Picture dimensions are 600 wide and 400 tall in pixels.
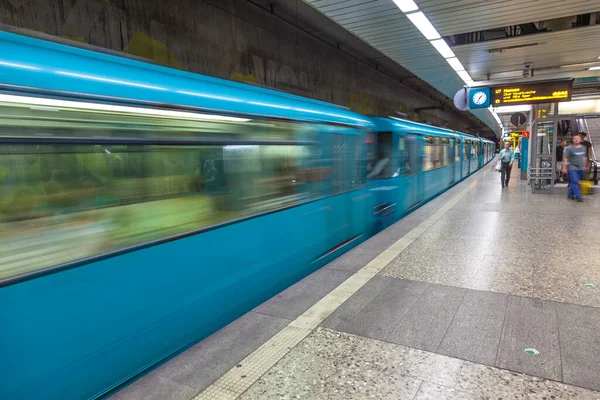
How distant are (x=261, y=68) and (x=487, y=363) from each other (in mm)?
8386

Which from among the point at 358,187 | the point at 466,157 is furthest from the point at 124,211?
the point at 466,157

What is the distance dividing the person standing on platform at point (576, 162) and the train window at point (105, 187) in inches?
379

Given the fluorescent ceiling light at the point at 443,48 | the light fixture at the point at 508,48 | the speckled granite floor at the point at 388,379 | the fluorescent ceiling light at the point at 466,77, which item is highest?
the fluorescent ceiling light at the point at 443,48

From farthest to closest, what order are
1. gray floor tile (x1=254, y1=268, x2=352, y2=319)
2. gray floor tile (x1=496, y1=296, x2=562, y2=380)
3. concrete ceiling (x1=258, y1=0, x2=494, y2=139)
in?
concrete ceiling (x1=258, y1=0, x2=494, y2=139) < gray floor tile (x1=254, y1=268, x2=352, y2=319) < gray floor tile (x1=496, y1=296, x2=562, y2=380)

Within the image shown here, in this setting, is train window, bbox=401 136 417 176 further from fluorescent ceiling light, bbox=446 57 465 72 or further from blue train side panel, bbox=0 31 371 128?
blue train side panel, bbox=0 31 371 128

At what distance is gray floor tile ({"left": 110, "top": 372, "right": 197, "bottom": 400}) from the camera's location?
2.41m

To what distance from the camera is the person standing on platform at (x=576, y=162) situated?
9602 mm

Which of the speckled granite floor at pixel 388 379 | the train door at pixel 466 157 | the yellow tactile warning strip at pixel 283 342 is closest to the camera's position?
the speckled granite floor at pixel 388 379

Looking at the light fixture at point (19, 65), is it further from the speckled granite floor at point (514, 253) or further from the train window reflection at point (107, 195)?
the speckled granite floor at point (514, 253)

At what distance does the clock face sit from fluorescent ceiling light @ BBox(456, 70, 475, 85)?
71 cm

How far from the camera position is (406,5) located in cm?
630

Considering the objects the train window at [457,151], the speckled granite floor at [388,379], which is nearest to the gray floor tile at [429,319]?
the speckled granite floor at [388,379]

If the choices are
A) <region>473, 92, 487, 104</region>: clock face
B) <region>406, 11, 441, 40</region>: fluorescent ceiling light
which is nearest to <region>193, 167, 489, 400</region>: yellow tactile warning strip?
<region>406, 11, 441, 40</region>: fluorescent ceiling light

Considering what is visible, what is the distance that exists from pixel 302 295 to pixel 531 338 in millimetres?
2063
